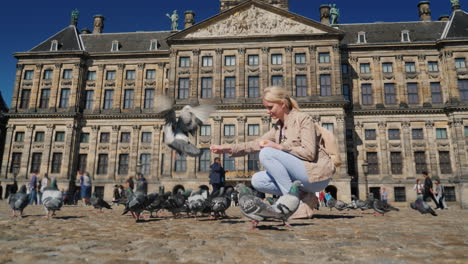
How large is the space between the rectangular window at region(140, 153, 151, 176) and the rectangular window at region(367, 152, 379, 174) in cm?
2258

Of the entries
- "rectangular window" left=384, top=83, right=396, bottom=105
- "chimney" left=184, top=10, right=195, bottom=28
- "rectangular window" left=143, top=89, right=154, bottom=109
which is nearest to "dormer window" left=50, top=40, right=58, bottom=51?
"rectangular window" left=143, top=89, right=154, bottom=109

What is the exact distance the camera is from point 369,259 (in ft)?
10.9

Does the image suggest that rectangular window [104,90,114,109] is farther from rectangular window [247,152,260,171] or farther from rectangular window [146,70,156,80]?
rectangular window [247,152,260,171]

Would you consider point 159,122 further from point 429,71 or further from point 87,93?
point 429,71

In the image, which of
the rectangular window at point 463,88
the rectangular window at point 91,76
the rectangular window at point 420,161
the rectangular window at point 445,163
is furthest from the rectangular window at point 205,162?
the rectangular window at point 463,88

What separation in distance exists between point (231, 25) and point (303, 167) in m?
28.9

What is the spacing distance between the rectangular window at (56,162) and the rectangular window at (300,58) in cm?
2673

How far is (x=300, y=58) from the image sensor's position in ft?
103

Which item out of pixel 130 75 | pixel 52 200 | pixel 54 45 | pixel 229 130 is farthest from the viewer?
pixel 54 45

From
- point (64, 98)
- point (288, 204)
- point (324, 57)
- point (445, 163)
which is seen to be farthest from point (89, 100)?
point (445, 163)

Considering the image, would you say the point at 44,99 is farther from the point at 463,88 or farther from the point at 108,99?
the point at 463,88

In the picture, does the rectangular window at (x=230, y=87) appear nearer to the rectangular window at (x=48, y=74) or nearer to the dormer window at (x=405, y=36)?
the dormer window at (x=405, y=36)

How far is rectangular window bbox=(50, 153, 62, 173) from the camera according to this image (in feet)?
109

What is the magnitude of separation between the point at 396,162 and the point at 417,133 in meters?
3.70
